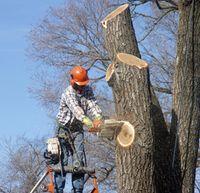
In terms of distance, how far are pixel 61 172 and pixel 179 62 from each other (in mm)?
2020

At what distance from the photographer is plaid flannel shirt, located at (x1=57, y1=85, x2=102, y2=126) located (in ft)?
25.2

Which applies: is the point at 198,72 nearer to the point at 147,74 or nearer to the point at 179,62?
the point at 179,62

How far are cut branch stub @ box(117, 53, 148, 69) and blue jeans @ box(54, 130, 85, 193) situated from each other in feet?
5.26

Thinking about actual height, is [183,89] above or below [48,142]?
above

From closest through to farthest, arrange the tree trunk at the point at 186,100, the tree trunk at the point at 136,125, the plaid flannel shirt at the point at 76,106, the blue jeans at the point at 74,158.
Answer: the tree trunk at the point at 136,125, the tree trunk at the point at 186,100, the plaid flannel shirt at the point at 76,106, the blue jeans at the point at 74,158

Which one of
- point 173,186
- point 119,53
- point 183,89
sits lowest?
point 173,186

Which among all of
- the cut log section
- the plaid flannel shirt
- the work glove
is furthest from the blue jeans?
the cut log section

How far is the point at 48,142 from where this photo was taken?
802 cm

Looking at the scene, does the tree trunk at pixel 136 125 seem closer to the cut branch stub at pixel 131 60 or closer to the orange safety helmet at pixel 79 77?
the cut branch stub at pixel 131 60

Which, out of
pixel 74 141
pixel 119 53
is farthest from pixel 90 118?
pixel 119 53

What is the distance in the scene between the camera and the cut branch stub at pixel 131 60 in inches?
261

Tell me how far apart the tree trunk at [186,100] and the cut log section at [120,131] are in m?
0.86

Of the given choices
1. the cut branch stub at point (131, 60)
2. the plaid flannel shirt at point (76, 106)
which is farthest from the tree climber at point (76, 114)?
the cut branch stub at point (131, 60)

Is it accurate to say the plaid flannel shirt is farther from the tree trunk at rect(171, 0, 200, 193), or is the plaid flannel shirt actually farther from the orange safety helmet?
the tree trunk at rect(171, 0, 200, 193)
